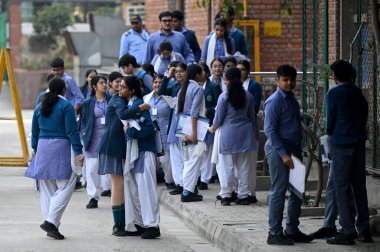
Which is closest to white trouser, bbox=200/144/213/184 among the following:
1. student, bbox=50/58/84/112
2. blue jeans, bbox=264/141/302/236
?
student, bbox=50/58/84/112

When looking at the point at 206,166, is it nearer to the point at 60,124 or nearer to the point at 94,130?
the point at 94,130

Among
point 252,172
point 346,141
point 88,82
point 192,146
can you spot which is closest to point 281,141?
point 346,141

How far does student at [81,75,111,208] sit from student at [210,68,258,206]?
6.43 ft

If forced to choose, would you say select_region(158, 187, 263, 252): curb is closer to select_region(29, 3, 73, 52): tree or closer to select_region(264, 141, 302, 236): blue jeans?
select_region(264, 141, 302, 236): blue jeans

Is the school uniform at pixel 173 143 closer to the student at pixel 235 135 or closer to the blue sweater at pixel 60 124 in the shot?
the student at pixel 235 135

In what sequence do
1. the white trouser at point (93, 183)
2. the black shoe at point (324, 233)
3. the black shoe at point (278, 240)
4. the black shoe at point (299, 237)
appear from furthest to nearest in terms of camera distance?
the white trouser at point (93, 183), the black shoe at point (324, 233), the black shoe at point (299, 237), the black shoe at point (278, 240)

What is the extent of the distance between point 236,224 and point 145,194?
107cm

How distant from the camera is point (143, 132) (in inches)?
494

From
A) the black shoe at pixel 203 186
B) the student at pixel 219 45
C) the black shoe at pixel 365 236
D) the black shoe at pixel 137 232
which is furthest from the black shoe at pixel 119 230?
the student at pixel 219 45

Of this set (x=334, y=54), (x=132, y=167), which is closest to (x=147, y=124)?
(x=132, y=167)

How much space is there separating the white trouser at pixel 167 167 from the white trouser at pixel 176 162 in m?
0.51

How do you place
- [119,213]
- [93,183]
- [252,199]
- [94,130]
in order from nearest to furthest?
[119,213] → [252,199] → [93,183] → [94,130]

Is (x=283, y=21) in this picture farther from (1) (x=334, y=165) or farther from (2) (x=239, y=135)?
(1) (x=334, y=165)

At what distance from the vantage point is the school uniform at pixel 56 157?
12656 millimetres
